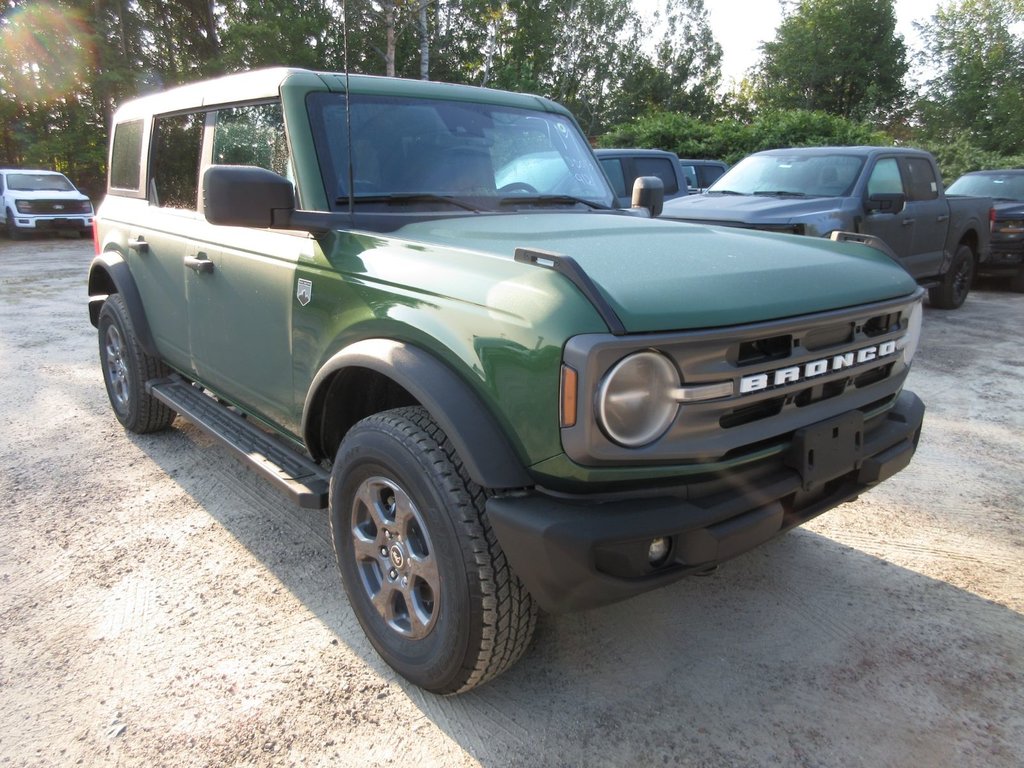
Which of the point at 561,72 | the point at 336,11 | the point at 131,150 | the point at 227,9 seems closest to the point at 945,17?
the point at 561,72

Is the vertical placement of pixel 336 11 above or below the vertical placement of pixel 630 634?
above

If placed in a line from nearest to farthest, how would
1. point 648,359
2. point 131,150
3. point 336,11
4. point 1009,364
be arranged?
point 648,359, point 131,150, point 1009,364, point 336,11

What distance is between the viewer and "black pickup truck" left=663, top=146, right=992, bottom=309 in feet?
23.8

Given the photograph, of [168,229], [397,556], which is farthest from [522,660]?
[168,229]

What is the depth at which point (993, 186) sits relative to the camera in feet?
39.0

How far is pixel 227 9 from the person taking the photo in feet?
83.6

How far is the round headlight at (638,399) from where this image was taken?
184 cm

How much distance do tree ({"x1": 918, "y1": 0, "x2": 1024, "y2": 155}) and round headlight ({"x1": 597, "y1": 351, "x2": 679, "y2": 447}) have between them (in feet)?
108

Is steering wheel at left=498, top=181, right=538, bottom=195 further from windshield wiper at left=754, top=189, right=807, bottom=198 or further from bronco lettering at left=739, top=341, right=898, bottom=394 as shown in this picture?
windshield wiper at left=754, top=189, right=807, bottom=198

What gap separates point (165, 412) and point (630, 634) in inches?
124

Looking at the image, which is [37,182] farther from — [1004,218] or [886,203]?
[1004,218]

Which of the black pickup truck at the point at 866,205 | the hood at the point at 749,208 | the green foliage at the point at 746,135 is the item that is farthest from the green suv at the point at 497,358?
the green foliage at the point at 746,135

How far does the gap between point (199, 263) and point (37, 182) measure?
63.3 ft

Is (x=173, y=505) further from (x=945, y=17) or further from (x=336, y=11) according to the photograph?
(x=945, y=17)
